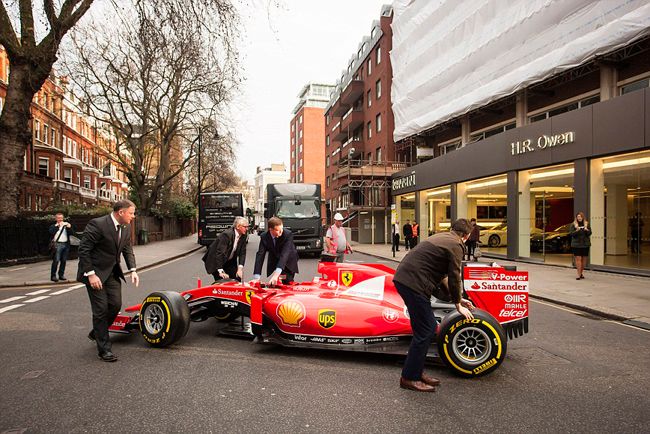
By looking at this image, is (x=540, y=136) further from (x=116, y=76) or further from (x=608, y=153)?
(x=116, y=76)

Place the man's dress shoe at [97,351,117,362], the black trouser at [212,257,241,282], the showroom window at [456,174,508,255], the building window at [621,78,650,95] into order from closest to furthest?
1. the man's dress shoe at [97,351,117,362]
2. the black trouser at [212,257,241,282]
3. the building window at [621,78,650,95]
4. the showroom window at [456,174,508,255]

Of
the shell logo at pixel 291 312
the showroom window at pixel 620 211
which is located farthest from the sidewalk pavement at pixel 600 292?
the shell logo at pixel 291 312

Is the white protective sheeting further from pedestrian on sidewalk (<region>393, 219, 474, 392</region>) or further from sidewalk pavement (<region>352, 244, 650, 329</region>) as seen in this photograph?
pedestrian on sidewalk (<region>393, 219, 474, 392</region>)

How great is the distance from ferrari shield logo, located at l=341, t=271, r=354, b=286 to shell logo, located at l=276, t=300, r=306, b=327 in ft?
2.61

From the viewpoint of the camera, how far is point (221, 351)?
5.37 meters

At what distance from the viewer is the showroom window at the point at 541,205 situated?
17.0 meters

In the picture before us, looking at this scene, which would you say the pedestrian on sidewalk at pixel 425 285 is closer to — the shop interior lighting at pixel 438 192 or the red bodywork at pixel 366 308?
the red bodywork at pixel 366 308

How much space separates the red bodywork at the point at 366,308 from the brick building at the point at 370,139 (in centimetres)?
2491

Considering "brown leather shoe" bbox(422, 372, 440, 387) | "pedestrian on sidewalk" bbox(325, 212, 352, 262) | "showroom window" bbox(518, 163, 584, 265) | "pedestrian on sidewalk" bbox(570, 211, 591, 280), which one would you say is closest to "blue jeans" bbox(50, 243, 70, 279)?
"pedestrian on sidewalk" bbox(325, 212, 352, 262)

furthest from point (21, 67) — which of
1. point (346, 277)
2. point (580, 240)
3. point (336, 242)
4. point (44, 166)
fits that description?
point (44, 166)

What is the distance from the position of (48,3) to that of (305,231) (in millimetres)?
12084

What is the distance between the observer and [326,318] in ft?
16.5

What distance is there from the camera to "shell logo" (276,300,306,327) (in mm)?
5141

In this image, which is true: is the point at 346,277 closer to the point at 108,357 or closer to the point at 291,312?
the point at 291,312
